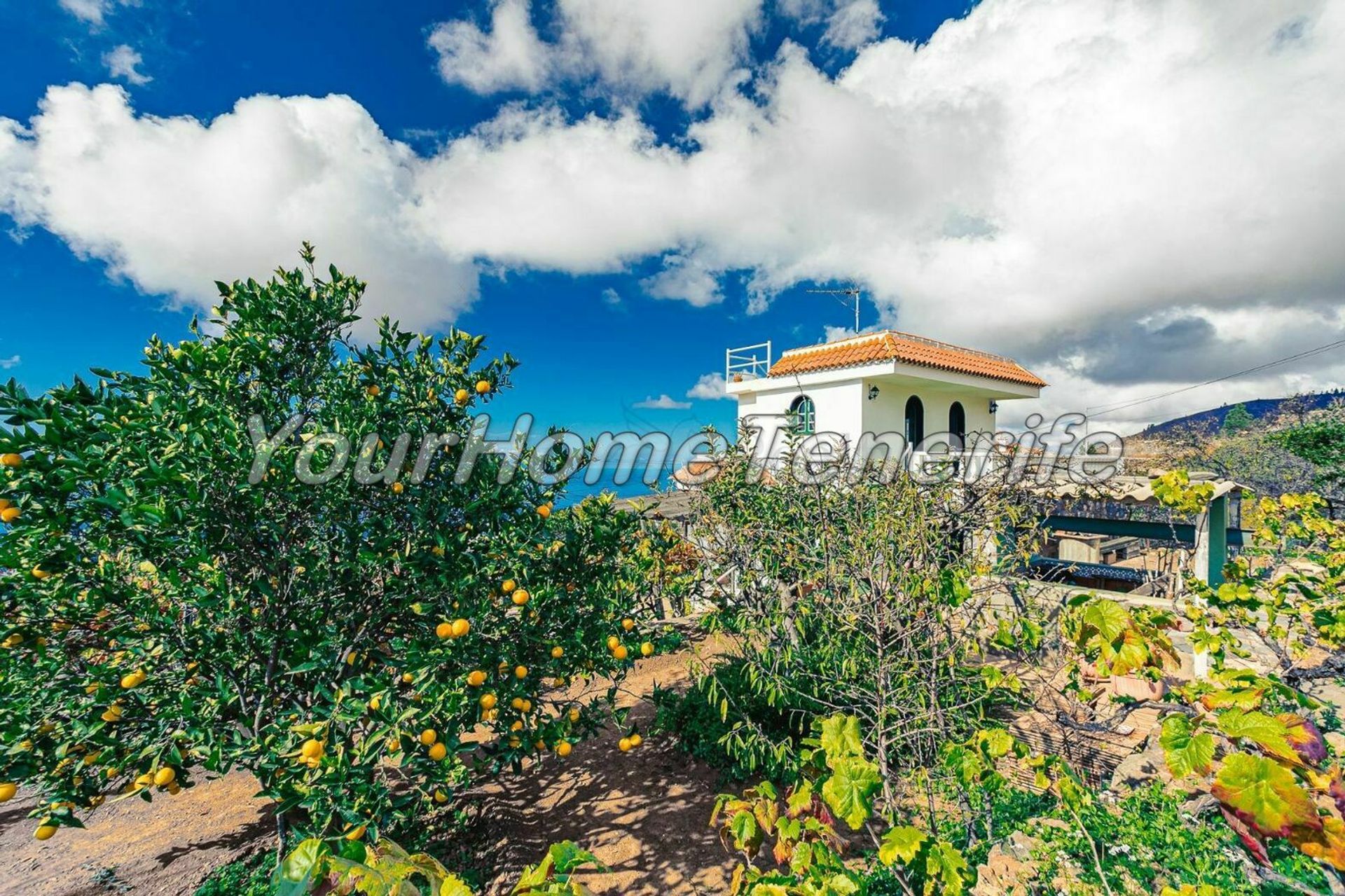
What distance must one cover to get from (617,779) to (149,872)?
3837mm

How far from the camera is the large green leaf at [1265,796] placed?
149cm

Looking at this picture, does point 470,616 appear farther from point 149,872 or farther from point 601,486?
point 149,872

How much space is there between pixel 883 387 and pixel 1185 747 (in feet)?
47.4

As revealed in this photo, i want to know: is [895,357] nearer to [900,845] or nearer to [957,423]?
[957,423]

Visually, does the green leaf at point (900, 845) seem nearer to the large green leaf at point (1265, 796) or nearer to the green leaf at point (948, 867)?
the green leaf at point (948, 867)

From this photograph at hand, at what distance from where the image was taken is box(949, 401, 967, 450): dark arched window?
56.0ft

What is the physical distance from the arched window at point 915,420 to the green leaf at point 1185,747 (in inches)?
597

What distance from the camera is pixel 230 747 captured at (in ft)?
9.69

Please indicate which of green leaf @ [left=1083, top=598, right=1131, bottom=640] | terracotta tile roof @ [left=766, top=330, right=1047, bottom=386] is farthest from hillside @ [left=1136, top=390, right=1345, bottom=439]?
green leaf @ [left=1083, top=598, right=1131, bottom=640]

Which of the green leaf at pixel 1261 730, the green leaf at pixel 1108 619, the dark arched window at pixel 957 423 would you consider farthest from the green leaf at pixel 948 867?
the dark arched window at pixel 957 423

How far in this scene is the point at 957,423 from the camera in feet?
58.2

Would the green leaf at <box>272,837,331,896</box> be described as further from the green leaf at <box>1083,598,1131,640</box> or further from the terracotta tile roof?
the terracotta tile roof

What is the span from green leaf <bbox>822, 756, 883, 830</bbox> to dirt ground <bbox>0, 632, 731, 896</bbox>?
222 cm

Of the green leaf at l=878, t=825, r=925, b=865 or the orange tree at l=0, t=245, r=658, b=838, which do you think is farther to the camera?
the orange tree at l=0, t=245, r=658, b=838
